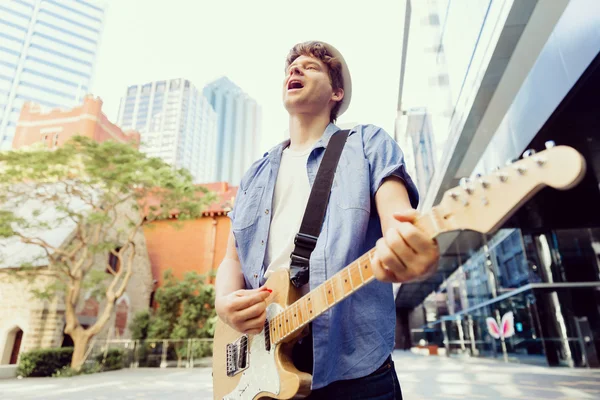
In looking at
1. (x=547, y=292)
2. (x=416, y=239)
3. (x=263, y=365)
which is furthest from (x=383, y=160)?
(x=547, y=292)

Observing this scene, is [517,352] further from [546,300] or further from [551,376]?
[551,376]

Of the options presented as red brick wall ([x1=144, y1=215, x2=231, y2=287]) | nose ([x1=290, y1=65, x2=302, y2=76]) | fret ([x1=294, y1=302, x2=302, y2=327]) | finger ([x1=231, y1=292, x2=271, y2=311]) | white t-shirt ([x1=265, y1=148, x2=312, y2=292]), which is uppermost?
red brick wall ([x1=144, y1=215, x2=231, y2=287])

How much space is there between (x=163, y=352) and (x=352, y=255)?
18306 millimetres

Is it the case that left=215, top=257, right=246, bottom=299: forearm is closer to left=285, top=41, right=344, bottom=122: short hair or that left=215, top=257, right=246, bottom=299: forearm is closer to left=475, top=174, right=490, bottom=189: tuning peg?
left=285, top=41, right=344, bottom=122: short hair

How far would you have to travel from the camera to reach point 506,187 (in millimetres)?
901

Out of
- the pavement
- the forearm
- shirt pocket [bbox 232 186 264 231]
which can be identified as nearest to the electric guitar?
the forearm

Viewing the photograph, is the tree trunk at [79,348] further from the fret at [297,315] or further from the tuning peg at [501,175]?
the tuning peg at [501,175]

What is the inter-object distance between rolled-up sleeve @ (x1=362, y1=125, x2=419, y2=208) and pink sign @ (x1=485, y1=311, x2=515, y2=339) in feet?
44.2

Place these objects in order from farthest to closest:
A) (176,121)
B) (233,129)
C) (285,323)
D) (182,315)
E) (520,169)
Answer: (233,129), (176,121), (182,315), (285,323), (520,169)

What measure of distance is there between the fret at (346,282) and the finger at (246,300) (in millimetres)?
430

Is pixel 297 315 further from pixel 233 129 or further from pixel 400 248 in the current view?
pixel 233 129

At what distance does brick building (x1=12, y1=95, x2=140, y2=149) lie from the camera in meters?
26.7

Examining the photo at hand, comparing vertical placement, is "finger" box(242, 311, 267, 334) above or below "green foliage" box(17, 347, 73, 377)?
above

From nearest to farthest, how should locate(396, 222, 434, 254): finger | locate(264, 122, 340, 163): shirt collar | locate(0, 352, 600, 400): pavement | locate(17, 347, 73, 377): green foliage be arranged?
locate(396, 222, 434, 254): finger
locate(264, 122, 340, 163): shirt collar
locate(0, 352, 600, 400): pavement
locate(17, 347, 73, 377): green foliage
